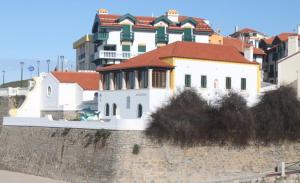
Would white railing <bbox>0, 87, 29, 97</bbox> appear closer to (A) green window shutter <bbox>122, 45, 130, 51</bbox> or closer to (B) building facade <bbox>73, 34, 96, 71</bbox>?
(B) building facade <bbox>73, 34, 96, 71</bbox>

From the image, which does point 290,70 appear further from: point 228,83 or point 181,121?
point 181,121

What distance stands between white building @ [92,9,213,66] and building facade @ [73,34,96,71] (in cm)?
436

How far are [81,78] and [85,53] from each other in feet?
47.0

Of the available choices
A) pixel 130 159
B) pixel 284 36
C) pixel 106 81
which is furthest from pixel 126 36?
pixel 130 159

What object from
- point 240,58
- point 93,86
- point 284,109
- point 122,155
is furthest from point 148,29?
point 122,155

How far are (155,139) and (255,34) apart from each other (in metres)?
62.8

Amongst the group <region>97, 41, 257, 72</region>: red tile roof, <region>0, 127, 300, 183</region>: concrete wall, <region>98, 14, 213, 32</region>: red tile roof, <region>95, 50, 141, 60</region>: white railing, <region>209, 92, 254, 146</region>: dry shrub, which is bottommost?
<region>0, 127, 300, 183</region>: concrete wall

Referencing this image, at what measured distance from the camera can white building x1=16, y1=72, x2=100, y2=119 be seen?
58.2 metres

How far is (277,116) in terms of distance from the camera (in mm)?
46375

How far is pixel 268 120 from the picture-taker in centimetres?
4616

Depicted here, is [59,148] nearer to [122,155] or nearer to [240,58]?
[122,155]

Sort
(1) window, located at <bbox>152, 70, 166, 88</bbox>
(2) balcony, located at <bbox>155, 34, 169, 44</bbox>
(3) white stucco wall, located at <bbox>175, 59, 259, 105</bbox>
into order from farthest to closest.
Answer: (2) balcony, located at <bbox>155, 34, 169, 44</bbox> → (3) white stucco wall, located at <bbox>175, 59, 259, 105</bbox> → (1) window, located at <bbox>152, 70, 166, 88</bbox>

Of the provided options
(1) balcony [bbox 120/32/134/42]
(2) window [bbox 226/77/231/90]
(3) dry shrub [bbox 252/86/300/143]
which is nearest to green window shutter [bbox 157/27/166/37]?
(1) balcony [bbox 120/32/134/42]

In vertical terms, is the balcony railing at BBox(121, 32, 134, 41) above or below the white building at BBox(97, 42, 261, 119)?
above
